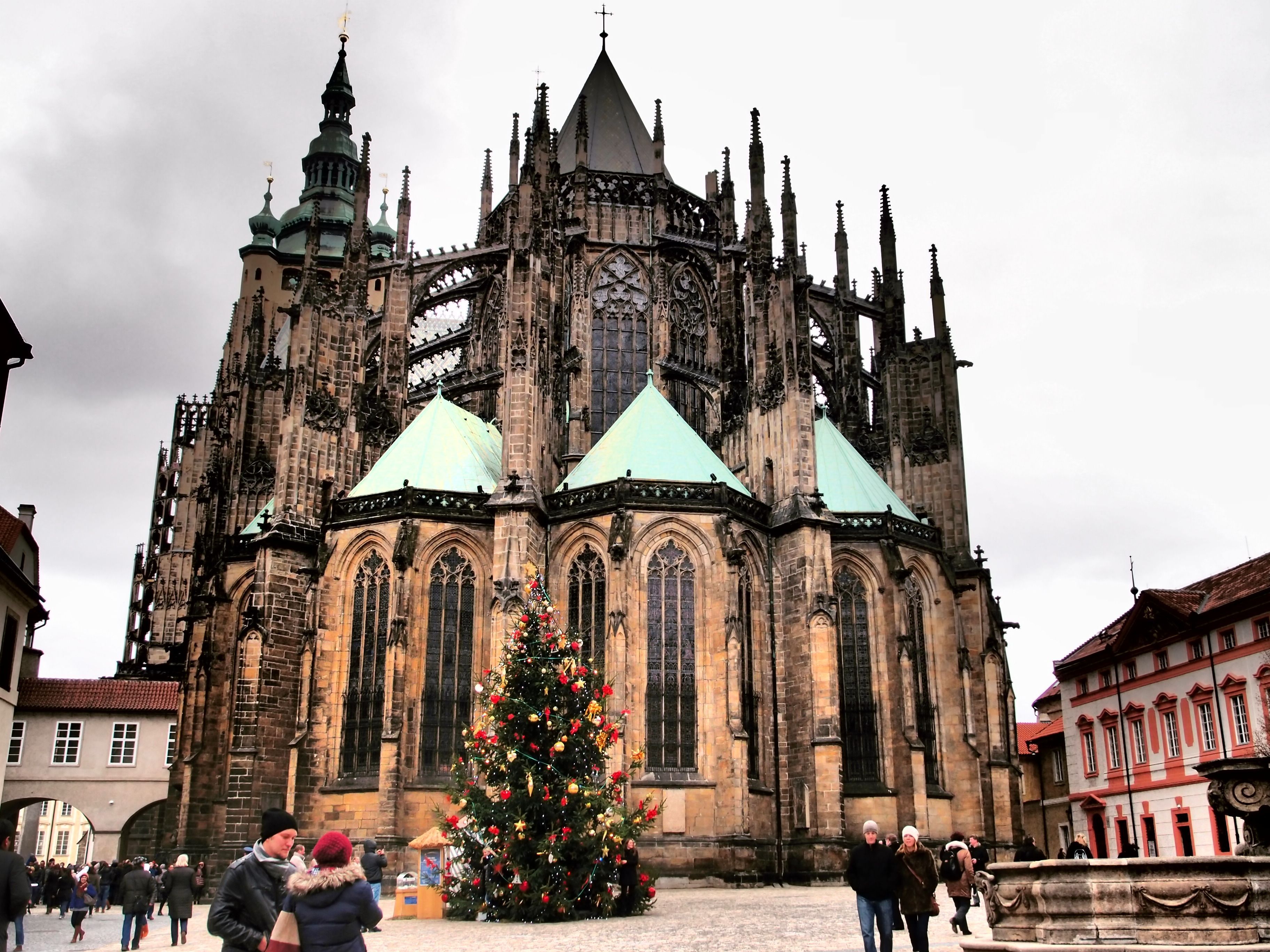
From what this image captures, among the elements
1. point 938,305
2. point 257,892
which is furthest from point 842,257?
point 257,892

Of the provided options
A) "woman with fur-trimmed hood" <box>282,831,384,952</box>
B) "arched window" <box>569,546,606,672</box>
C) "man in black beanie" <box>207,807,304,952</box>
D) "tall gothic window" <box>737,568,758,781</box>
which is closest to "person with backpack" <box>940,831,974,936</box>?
"man in black beanie" <box>207,807,304,952</box>

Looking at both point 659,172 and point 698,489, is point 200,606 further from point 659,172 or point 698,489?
point 659,172

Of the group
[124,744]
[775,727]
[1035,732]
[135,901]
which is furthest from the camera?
[1035,732]

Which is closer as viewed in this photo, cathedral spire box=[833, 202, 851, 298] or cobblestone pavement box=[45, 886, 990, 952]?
cobblestone pavement box=[45, 886, 990, 952]

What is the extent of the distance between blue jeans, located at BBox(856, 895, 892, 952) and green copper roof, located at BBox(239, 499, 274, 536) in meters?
27.4

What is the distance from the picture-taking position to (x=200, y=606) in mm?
39688

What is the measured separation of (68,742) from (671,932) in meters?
34.7

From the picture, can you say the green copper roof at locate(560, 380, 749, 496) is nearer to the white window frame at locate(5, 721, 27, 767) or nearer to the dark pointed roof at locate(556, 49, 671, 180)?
the dark pointed roof at locate(556, 49, 671, 180)

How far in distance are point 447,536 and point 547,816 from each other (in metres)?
13.3

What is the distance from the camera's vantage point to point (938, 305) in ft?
138

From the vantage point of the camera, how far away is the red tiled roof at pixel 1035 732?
56281mm

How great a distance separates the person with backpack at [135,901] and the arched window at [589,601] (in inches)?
550

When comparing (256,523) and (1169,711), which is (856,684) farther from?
(256,523)

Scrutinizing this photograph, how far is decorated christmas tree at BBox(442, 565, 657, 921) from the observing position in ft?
69.9
